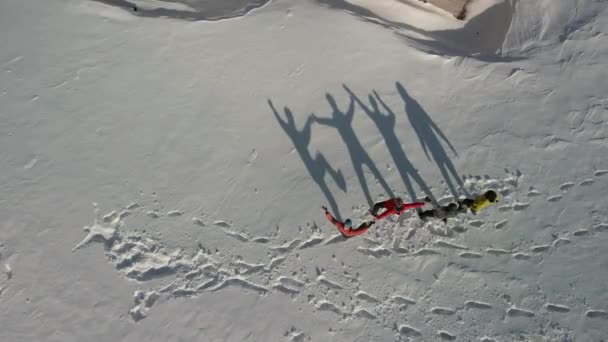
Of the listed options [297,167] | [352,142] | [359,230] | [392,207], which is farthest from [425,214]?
[297,167]

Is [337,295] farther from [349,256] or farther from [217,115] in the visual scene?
[217,115]

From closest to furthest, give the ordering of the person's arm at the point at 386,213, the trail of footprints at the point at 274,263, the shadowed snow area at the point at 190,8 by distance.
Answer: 1. the person's arm at the point at 386,213
2. the trail of footprints at the point at 274,263
3. the shadowed snow area at the point at 190,8

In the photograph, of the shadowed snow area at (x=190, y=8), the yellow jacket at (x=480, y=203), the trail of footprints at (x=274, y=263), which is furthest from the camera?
the shadowed snow area at (x=190, y=8)

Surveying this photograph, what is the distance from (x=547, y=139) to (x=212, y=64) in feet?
20.2

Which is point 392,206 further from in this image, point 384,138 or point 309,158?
point 309,158

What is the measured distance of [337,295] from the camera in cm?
671

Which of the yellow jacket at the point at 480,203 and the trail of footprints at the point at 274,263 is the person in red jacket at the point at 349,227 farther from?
the yellow jacket at the point at 480,203

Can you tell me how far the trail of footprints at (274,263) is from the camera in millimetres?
6652

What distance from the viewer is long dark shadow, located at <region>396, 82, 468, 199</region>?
7.20m

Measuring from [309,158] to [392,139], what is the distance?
1.49 m

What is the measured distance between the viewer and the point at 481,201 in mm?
6301

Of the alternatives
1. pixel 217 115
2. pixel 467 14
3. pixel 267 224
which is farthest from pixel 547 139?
pixel 217 115

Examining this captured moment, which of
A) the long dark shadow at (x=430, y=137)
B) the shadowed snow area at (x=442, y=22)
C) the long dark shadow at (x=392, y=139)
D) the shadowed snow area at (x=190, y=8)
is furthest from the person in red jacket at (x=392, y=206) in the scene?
the shadowed snow area at (x=190, y=8)

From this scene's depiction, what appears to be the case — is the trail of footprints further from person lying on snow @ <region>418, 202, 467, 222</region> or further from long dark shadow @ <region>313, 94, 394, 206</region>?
long dark shadow @ <region>313, 94, 394, 206</region>
